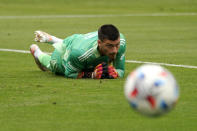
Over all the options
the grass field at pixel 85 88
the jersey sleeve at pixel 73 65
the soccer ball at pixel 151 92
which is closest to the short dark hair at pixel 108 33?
the jersey sleeve at pixel 73 65

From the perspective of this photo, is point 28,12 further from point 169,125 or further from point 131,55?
point 169,125

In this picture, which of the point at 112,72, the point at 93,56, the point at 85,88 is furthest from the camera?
the point at 112,72

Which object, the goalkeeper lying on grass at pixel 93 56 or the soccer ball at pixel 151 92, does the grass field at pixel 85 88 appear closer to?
the goalkeeper lying on grass at pixel 93 56

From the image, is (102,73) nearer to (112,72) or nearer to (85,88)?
(112,72)

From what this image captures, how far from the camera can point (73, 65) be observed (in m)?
11.6

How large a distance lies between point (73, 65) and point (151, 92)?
5.09 meters

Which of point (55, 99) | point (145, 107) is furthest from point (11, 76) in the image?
point (145, 107)

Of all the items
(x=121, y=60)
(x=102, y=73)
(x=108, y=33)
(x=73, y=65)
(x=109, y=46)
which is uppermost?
(x=108, y=33)

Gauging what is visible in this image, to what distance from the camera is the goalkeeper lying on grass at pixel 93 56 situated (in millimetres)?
10945

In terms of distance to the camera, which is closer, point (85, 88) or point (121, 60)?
point (85, 88)

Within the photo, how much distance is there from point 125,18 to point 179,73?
14756mm

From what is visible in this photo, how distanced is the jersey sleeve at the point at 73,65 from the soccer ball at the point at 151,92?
471 cm

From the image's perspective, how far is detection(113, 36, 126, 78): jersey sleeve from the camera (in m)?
11.5

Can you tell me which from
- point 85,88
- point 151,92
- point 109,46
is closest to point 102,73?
point 109,46
